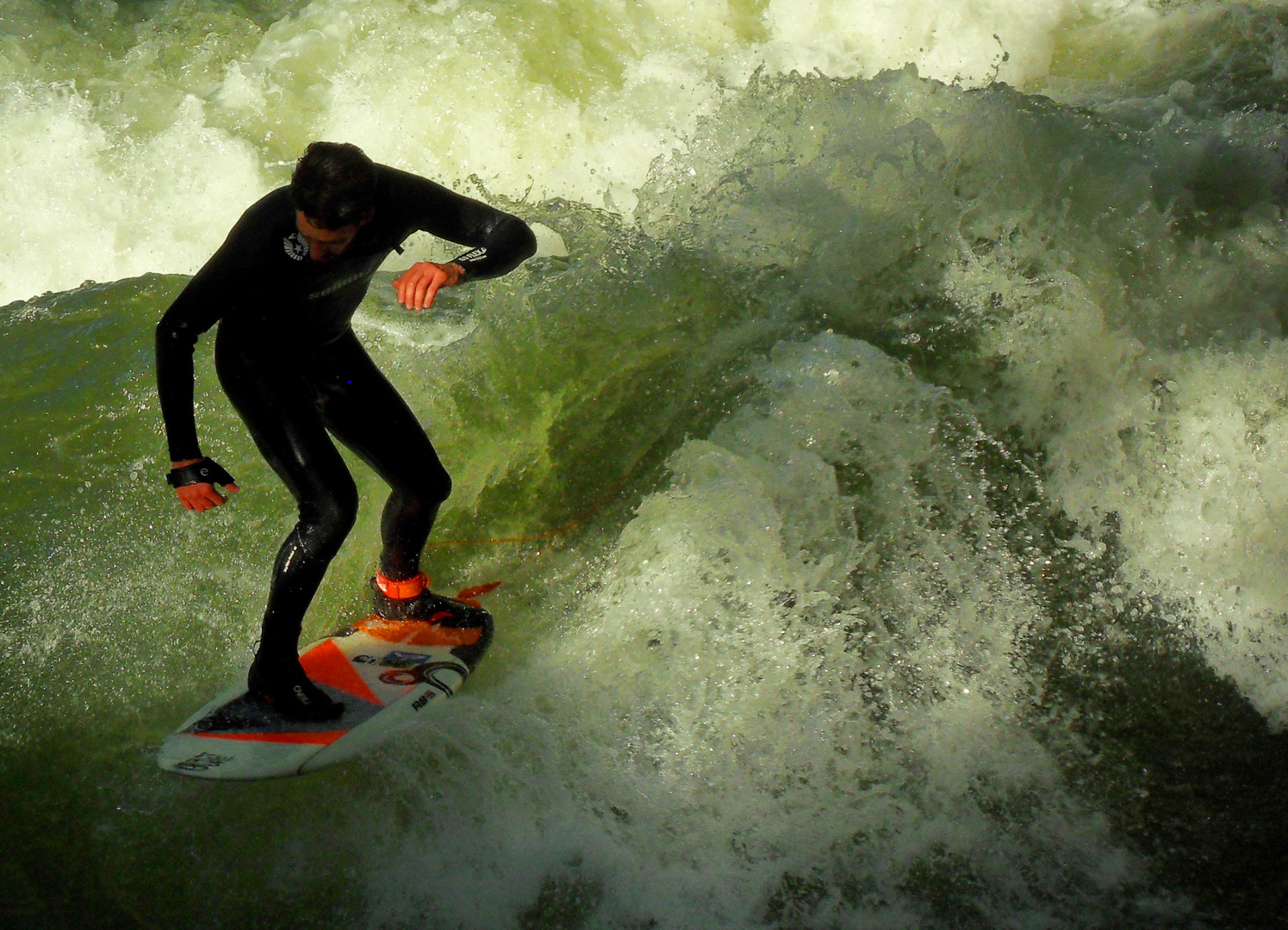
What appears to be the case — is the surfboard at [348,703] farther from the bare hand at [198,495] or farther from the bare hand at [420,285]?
the bare hand at [420,285]

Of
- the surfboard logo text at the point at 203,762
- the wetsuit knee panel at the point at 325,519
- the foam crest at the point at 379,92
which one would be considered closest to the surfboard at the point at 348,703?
the surfboard logo text at the point at 203,762

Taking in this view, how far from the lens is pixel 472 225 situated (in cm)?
297

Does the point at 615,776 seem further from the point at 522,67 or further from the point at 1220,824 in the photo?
the point at 522,67

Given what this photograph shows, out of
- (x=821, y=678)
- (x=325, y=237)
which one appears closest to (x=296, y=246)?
(x=325, y=237)

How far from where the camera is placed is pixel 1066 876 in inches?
122

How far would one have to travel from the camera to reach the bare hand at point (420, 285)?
2604 mm

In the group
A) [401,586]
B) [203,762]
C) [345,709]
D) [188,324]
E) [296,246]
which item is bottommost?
[203,762]

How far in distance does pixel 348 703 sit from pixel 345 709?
37mm

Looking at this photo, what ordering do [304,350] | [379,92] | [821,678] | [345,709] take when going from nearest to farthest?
1. [304,350]
2. [345,709]
3. [821,678]
4. [379,92]

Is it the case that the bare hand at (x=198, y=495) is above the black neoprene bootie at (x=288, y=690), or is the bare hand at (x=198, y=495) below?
above

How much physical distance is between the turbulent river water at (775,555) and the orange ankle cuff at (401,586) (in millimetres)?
394

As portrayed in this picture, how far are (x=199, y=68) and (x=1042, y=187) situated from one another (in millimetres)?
5229

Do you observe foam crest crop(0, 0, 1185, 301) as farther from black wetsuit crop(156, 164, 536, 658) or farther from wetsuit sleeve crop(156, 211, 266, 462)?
wetsuit sleeve crop(156, 211, 266, 462)

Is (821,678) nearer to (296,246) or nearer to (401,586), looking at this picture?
(401,586)
